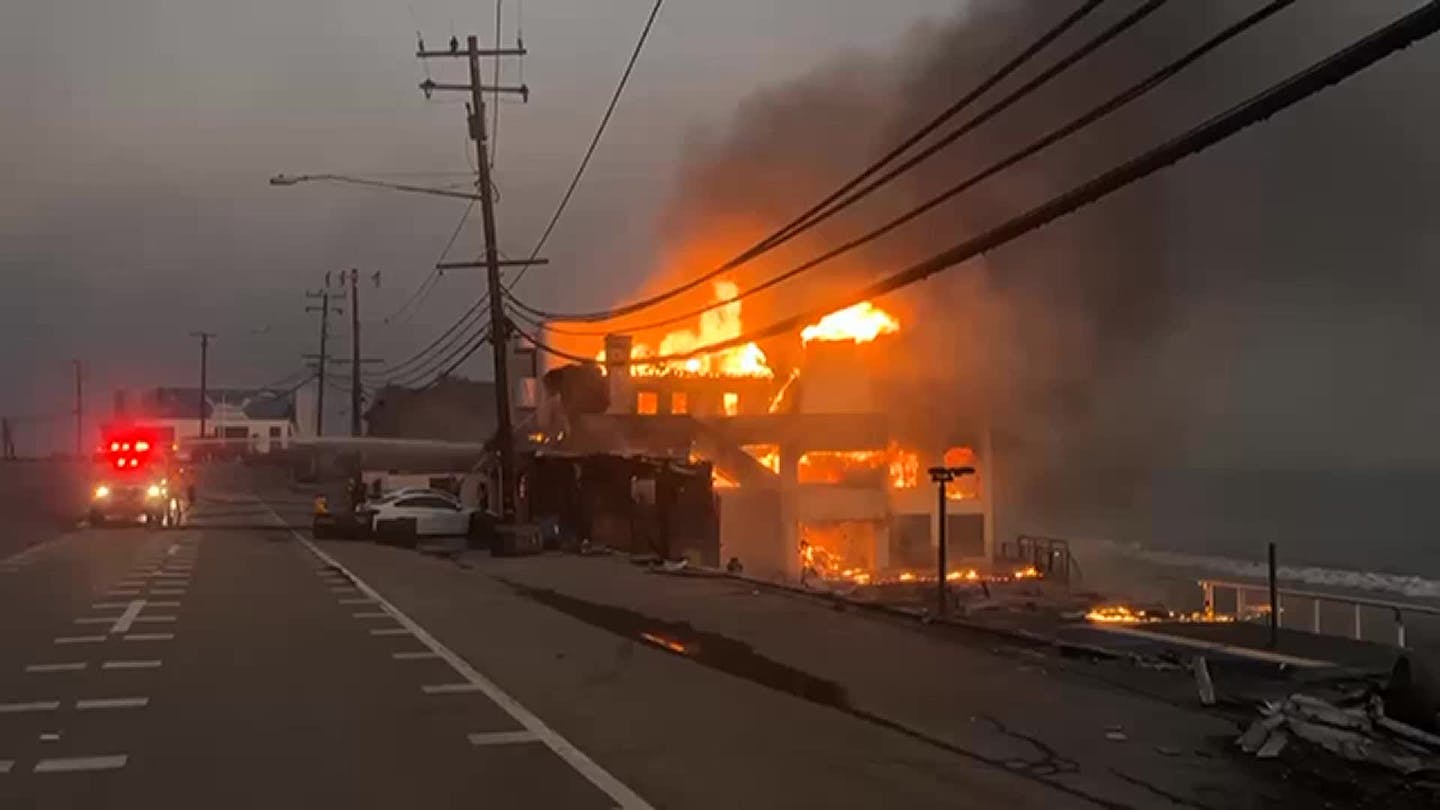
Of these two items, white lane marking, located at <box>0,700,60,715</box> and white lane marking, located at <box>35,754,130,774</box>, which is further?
white lane marking, located at <box>0,700,60,715</box>

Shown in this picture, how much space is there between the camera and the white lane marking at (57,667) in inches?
520

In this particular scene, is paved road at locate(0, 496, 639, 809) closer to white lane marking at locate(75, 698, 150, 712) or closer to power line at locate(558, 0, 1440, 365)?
white lane marking at locate(75, 698, 150, 712)

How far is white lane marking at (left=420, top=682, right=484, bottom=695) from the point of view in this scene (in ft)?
38.4

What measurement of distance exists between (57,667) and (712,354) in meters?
55.9

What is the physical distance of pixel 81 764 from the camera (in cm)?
899

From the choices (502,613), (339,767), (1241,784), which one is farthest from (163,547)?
(1241,784)

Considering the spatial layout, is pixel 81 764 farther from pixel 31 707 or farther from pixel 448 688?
pixel 448 688

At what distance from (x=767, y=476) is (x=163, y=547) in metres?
31.0

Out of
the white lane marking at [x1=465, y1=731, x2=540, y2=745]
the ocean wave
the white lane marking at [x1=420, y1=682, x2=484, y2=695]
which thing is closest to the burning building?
the ocean wave

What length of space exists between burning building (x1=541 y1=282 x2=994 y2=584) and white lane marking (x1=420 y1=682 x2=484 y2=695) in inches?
1794

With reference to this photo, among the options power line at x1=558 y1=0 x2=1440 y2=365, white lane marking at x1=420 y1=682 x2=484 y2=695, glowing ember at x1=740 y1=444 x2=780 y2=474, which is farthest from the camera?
glowing ember at x1=740 y1=444 x2=780 y2=474

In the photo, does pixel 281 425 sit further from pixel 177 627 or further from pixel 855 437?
pixel 177 627

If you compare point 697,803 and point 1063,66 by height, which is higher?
point 1063,66

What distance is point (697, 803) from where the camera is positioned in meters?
7.83
